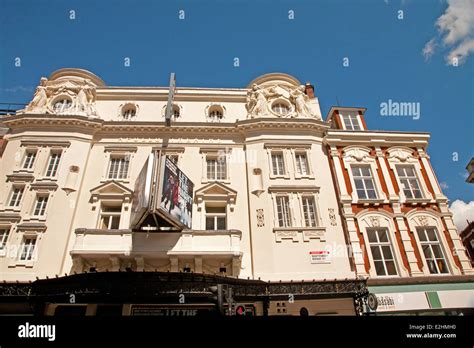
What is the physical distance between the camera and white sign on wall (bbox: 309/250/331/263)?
15.2 meters

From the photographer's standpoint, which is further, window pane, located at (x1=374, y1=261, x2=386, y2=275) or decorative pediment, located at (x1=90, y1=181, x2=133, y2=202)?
decorative pediment, located at (x1=90, y1=181, x2=133, y2=202)

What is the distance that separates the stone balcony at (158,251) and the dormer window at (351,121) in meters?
12.6

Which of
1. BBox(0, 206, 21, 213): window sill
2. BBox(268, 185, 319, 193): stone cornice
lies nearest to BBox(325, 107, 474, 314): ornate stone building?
BBox(268, 185, 319, 193): stone cornice

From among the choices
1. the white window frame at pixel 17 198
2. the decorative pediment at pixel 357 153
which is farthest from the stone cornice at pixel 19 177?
the decorative pediment at pixel 357 153

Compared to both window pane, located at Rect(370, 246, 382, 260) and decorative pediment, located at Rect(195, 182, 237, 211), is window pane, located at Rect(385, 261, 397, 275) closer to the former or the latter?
window pane, located at Rect(370, 246, 382, 260)

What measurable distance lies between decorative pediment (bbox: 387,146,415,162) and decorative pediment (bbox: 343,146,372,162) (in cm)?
155

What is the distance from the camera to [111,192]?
1709cm

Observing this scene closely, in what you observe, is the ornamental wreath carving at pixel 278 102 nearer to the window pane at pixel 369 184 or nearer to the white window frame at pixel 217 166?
the white window frame at pixel 217 166

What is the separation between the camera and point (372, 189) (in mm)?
18172

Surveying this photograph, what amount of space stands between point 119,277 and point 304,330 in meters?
9.64

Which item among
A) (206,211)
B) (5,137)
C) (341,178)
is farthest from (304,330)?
(5,137)

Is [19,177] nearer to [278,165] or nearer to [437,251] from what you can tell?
[278,165]

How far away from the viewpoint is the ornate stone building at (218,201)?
46.0 feet

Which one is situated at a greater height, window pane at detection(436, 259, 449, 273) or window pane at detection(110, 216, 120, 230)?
window pane at detection(110, 216, 120, 230)
